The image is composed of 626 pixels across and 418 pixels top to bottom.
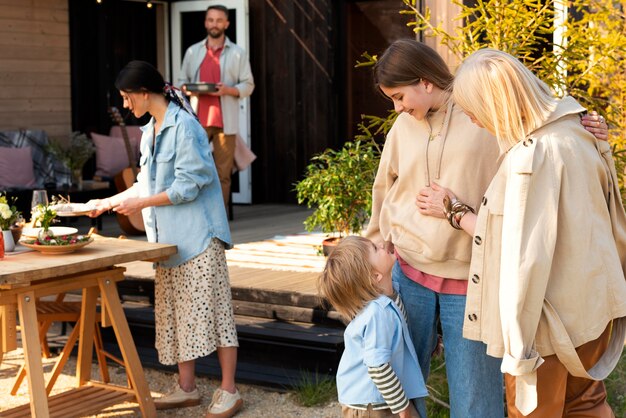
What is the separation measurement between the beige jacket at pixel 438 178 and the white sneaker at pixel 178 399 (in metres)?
2.00

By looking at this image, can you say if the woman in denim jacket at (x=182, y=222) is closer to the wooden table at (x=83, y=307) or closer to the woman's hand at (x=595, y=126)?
the wooden table at (x=83, y=307)

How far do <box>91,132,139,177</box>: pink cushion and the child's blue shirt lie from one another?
23.9ft

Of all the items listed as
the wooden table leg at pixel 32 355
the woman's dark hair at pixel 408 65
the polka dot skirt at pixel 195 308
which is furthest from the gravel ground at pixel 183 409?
the woman's dark hair at pixel 408 65

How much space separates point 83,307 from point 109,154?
561cm

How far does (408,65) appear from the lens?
2951mm

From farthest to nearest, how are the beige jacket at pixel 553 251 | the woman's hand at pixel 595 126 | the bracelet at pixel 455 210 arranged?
1. the bracelet at pixel 455 210
2. the woman's hand at pixel 595 126
3. the beige jacket at pixel 553 251

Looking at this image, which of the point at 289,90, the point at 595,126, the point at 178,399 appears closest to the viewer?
the point at 595,126

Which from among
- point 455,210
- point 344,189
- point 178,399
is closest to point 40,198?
point 178,399

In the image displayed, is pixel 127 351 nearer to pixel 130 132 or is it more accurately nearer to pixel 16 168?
pixel 16 168

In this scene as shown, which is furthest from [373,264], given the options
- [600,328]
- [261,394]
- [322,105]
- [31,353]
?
[322,105]

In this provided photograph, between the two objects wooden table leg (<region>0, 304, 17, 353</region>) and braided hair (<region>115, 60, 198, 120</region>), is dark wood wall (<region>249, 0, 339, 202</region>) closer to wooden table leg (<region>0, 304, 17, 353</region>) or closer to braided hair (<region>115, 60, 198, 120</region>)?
braided hair (<region>115, 60, 198, 120</region>)

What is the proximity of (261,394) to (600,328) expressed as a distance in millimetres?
2711

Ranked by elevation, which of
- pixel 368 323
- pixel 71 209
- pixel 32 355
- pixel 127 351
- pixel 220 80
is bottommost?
pixel 127 351

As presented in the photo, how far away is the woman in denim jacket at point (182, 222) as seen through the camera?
4434 mm
